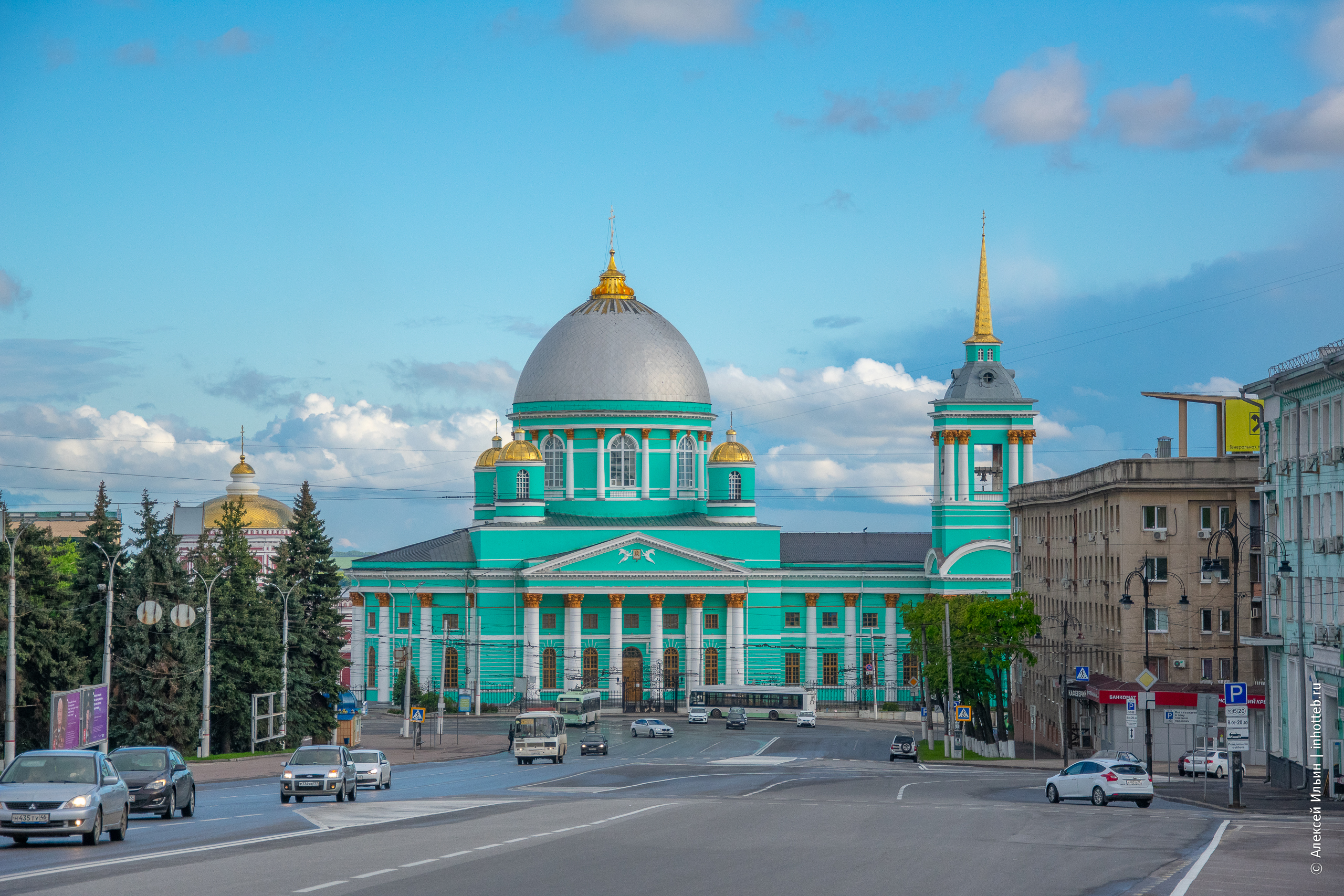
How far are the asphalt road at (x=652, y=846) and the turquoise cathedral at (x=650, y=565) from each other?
63.8m

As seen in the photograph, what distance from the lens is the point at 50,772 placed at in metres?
26.6

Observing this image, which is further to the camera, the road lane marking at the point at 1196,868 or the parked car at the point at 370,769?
the parked car at the point at 370,769

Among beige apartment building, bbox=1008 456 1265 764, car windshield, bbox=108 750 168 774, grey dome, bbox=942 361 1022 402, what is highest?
grey dome, bbox=942 361 1022 402

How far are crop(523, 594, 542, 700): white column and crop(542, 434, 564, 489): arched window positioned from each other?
35.9ft

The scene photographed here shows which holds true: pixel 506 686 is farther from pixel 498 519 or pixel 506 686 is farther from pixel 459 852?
pixel 459 852

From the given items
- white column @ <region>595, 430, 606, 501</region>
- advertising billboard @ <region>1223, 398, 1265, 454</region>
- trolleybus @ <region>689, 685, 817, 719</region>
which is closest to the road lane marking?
advertising billboard @ <region>1223, 398, 1265, 454</region>

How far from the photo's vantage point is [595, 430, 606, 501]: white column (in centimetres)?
11988

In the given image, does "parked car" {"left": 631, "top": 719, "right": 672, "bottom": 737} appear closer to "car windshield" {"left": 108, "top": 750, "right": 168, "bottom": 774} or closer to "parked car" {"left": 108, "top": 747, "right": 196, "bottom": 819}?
"parked car" {"left": 108, "top": 747, "right": 196, "bottom": 819}

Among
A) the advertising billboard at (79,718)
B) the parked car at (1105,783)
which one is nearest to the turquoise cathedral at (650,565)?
the advertising billboard at (79,718)

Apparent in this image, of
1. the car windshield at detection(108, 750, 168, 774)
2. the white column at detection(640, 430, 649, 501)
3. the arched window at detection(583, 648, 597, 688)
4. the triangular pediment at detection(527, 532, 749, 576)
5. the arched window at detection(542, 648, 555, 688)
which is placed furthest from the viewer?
the white column at detection(640, 430, 649, 501)

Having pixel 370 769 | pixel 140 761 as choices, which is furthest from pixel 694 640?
pixel 140 761

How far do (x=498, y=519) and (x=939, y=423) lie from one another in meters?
28.8

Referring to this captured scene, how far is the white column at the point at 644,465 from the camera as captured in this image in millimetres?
120500

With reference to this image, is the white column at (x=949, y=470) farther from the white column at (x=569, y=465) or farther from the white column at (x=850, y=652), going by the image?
the white column at (x=569, y=465)
